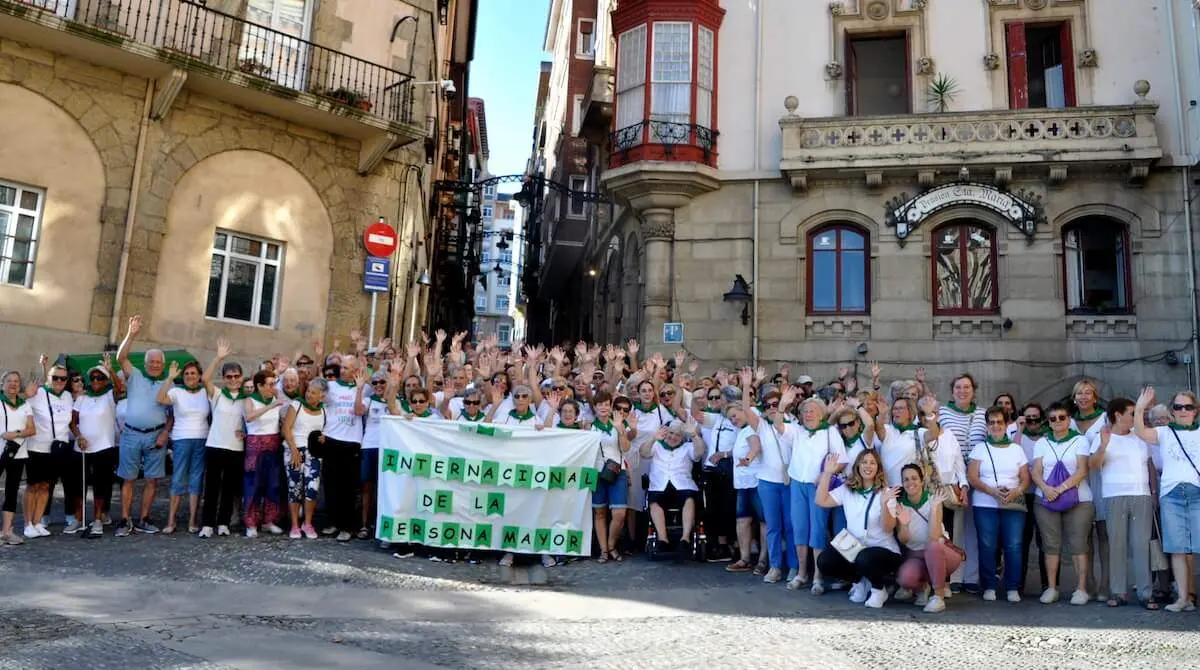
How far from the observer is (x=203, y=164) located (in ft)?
50.2

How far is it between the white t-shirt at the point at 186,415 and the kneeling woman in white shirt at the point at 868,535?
6528 millimetres

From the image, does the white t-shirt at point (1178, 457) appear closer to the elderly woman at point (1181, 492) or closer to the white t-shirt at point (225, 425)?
the elderly woman at point (1181, 492)

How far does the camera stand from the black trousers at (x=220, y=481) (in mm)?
9508

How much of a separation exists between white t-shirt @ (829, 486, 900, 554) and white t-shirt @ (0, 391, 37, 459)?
7924 millimetres

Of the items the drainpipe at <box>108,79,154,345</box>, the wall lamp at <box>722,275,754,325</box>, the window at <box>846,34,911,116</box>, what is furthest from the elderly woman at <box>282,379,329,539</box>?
the window at <box>846,34,911,116</box>

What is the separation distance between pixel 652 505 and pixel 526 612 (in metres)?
2.85

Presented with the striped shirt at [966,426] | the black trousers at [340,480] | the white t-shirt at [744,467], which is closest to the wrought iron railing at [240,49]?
the black trousers at [340,480]

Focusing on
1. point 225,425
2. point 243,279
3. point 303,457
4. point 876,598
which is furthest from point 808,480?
point 243,279

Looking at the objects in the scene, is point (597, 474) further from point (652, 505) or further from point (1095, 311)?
point (1095, 311)

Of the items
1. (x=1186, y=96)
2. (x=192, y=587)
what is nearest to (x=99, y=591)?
(x=192, y=587)

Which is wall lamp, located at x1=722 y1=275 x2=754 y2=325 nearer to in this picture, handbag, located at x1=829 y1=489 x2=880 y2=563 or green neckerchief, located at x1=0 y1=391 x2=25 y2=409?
handbag, located at x1=829 y1=489 x2=880 y2=563

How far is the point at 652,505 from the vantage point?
977 cm

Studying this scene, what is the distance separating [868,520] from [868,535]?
0.13 meters

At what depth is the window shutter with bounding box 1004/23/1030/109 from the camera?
18.1 metres
